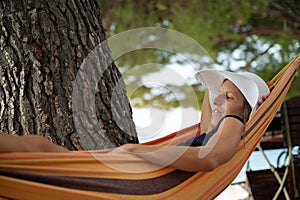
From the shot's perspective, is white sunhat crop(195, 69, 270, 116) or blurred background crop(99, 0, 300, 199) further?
blurred background crop(99, 0, 300, 199)

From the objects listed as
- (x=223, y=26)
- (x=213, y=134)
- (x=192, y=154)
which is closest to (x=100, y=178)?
(x=192, y=154)

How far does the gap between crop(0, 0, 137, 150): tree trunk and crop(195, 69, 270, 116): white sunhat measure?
31 cm

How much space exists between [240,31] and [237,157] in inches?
209

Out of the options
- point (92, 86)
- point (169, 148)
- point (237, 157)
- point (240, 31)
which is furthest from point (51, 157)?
point (240, 31)

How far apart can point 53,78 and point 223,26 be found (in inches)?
188

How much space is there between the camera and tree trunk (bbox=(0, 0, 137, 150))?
2.12m

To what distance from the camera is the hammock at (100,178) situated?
1.50 metres

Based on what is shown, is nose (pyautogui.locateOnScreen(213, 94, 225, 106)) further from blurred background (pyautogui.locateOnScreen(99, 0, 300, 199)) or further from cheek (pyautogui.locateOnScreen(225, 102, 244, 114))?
blurred background (pyautogui.locateOnScreen(99, 0, 300, 199))

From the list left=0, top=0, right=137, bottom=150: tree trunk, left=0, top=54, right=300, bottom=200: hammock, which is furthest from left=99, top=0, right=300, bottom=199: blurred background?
left=0, top=54, right=300, bottom=200: hammock

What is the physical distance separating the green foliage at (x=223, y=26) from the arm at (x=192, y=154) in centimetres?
464

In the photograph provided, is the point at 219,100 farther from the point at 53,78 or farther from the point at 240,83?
the point at 53,78

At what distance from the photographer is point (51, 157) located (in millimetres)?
1535

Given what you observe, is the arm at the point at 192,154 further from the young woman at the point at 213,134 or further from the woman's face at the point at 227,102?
the woman's face at the point at 227,102

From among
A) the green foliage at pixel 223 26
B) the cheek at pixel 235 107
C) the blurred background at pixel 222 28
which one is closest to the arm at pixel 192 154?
the cheek at pixel 235 107
